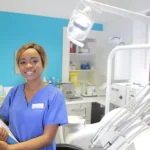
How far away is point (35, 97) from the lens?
1.08 meters

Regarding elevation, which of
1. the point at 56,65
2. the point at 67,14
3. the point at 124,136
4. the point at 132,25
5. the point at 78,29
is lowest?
the point at 124,136

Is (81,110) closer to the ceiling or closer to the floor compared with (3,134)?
closer to the floor

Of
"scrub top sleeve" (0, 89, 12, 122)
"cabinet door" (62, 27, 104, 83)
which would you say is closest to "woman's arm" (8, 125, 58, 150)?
"scrub top sleeve" (0, 89, 12, 122)

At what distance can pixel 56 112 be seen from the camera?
102 cm

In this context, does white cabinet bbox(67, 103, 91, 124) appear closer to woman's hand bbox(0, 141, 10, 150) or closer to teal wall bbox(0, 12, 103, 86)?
teal wall bbox(0, 12, 103, 86)

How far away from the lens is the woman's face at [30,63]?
1024 mm

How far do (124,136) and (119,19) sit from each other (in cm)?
301

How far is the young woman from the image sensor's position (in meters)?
1.00

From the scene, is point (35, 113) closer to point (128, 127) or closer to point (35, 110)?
point (35, 110)

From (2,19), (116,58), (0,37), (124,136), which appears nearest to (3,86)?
(0,37)

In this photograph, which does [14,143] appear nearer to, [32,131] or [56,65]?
[32,131]

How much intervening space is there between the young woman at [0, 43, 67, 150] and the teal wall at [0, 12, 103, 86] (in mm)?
1927

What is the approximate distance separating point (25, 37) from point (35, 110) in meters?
2.17

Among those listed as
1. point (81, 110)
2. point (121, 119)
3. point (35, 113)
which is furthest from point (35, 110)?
point (81, 110)
